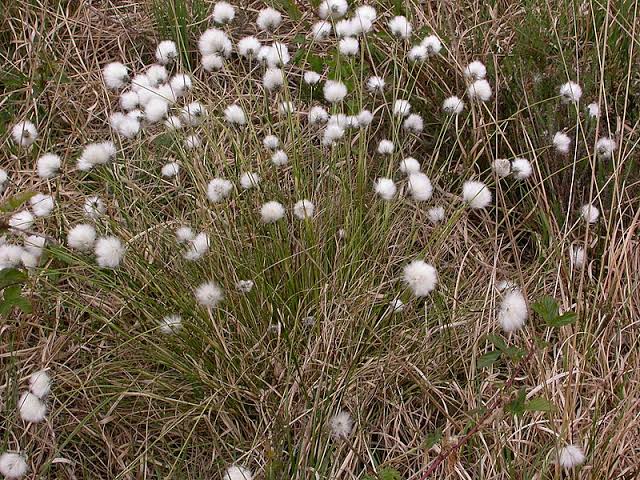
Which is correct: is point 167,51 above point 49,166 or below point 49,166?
above

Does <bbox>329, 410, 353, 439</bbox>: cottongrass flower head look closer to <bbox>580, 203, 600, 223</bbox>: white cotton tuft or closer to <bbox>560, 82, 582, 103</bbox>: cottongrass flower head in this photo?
<bbox>580, 203, 600, 223</bbox>: white cotton tuft

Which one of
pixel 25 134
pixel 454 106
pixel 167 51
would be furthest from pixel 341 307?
pixel 25 134

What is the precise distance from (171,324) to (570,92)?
127 cm

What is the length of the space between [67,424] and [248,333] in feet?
1.51

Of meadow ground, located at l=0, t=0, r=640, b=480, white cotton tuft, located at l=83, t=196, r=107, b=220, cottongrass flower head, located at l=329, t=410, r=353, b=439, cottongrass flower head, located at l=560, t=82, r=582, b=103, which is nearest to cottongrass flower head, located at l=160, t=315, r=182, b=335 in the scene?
meadow ground, located at l=0, t=0, r=640, b=480

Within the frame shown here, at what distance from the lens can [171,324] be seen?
1.58 metres

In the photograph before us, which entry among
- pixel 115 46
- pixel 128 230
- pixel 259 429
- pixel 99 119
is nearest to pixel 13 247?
pixel 128 230

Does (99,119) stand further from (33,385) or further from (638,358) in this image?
(638,358)

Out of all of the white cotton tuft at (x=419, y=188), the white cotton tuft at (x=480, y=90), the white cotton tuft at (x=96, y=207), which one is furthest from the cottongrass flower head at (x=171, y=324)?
the white cotton tuft at (x=480, y=90)

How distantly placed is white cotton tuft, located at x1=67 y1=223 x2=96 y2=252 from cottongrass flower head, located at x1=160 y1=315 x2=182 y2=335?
0.78ft

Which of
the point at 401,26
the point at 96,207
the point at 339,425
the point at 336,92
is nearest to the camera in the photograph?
the point at 339,425

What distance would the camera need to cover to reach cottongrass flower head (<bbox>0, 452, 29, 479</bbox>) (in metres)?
1.41

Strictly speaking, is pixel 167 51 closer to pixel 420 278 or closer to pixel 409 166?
pixel 409 166

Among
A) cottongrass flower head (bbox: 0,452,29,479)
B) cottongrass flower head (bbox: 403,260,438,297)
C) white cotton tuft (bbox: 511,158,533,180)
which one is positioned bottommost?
cottongrass flower head (bbox: 0,452,29,479)
